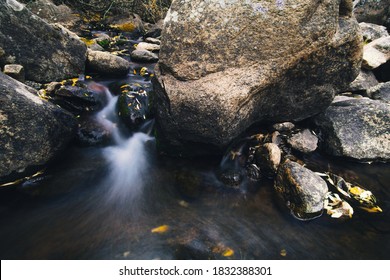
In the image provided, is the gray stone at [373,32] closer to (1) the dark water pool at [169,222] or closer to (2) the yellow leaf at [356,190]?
(1) the dark water pool at [169,222]

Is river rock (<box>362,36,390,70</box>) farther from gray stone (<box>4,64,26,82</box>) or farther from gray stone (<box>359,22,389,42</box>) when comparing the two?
gray stone (<box>4,64,26,82</box>)

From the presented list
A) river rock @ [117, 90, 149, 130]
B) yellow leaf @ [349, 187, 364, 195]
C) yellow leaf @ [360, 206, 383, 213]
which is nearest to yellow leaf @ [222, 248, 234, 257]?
yellow leaf @ [360, 206, 383, 213]

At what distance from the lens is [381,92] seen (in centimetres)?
585

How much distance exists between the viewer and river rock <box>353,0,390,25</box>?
1066 cm

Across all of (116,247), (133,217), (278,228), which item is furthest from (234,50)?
(116,247)

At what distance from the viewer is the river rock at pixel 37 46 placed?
4.88 m

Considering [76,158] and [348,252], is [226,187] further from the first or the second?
[76,158]

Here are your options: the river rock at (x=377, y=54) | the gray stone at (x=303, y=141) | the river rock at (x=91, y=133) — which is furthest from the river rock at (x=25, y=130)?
the river rock at (x=377, y=54)

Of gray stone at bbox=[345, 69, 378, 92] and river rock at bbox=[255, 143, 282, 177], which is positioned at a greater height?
gray stone at bbox=[345, 69, 378, 92]

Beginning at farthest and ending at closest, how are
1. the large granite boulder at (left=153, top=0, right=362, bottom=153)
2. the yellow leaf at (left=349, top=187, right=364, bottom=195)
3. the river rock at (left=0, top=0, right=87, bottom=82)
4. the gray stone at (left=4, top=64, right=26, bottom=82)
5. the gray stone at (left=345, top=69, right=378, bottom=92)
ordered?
the gray stone at (left=345, top=69, right=378, bottom=92), the river rock at (left=0, top=0, right=87, bottom=82), the gray stone at (left=4, top=64, right=26, bottom=82), the yellow leaf at (left=349, top=187, right=364, bottom=195), the large granite boulder at (left=153, top=0, right=362, bottom=153)

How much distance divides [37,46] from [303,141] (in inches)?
234

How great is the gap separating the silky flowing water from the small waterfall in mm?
25

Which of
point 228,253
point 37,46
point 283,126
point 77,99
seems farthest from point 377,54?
point 37,46

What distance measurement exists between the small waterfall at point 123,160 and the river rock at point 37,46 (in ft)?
4.77
